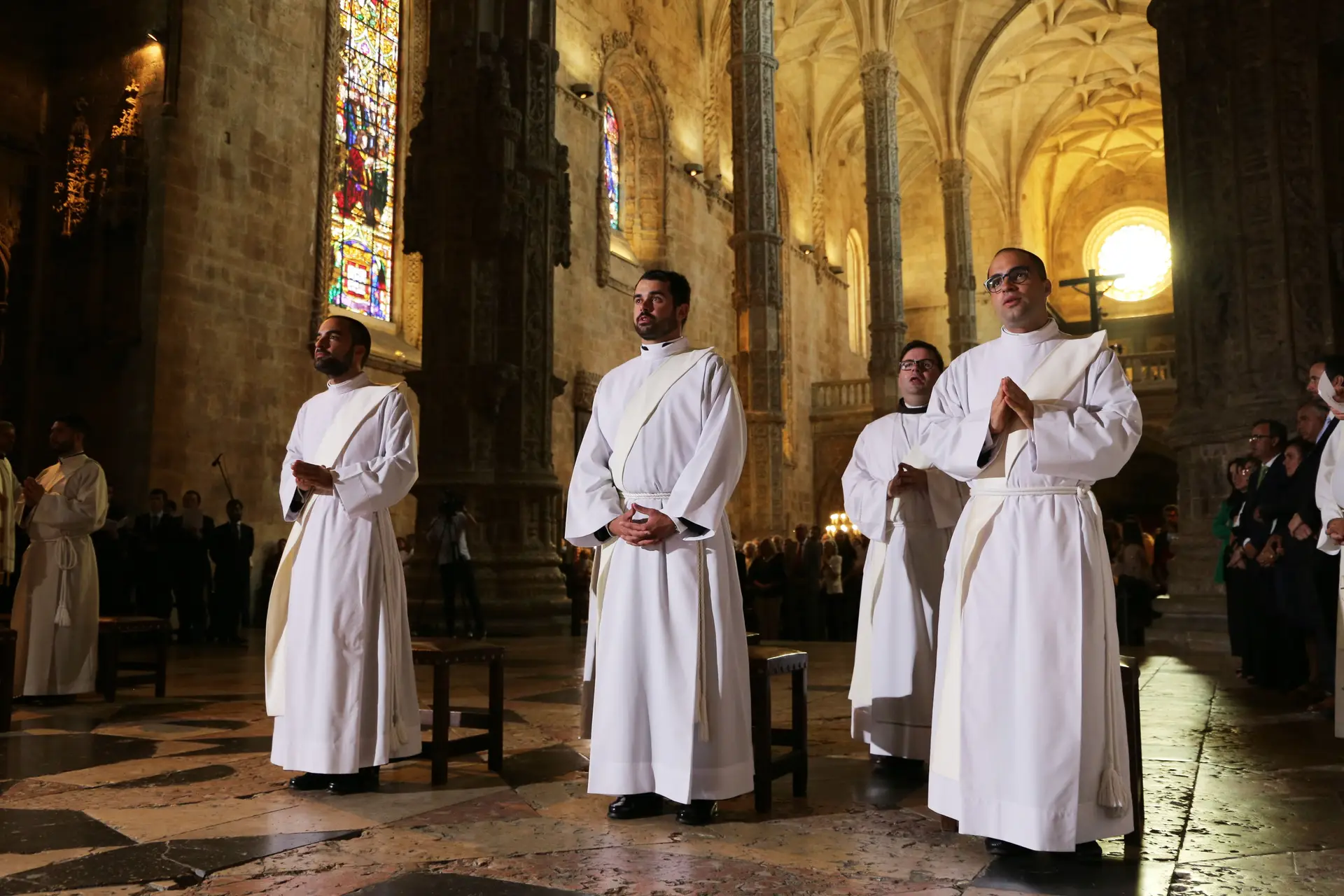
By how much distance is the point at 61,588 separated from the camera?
→ 245 inches

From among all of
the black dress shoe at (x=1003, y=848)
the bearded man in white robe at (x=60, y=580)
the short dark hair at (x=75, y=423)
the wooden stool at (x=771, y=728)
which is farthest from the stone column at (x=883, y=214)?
the black dress shoe at (x=1003, y=848)

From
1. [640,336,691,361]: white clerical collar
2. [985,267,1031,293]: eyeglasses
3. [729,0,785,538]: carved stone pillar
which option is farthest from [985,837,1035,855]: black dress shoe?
[729,0,785,538]: carved stone pillar

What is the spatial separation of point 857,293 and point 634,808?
98.7 feet

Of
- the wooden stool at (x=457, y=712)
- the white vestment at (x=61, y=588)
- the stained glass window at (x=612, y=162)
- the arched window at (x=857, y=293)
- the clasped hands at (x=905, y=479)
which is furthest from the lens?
the arched window at (x=857, y=293)

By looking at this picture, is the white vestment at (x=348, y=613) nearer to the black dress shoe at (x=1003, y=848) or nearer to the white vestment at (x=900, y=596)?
the white vestment at (x=900, y=596)

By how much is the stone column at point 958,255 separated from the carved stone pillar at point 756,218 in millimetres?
8047

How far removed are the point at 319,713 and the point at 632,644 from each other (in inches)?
44.2

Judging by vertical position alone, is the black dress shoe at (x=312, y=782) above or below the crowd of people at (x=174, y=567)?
below

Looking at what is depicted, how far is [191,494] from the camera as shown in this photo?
1091 centimetres

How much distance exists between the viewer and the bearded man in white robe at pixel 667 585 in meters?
3.30

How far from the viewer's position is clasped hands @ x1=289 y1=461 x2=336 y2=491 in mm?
3764

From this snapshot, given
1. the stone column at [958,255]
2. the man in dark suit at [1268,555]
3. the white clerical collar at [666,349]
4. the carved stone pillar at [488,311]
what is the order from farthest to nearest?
the stone column at [958,255]
the carved stone pillar at [488,311]
the man in dark suit at [1268,555]
the white clerical collar at [666,349]

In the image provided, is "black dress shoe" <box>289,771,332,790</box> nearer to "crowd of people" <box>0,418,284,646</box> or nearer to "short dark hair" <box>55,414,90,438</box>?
"short dark hair" <box>55,414,90,438</box>

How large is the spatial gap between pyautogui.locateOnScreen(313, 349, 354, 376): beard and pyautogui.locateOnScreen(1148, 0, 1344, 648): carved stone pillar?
6.79m
